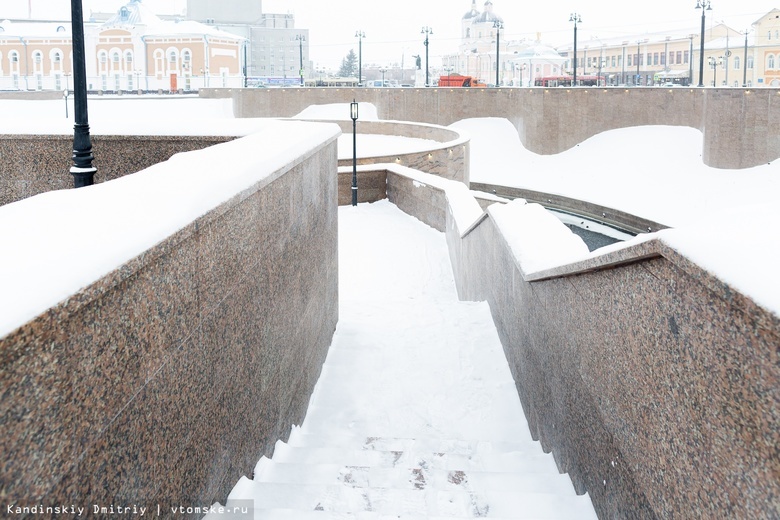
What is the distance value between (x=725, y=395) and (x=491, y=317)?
5505 mm

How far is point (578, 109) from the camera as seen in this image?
135 feet

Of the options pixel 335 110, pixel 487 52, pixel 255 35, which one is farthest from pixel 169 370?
pixel 487 52

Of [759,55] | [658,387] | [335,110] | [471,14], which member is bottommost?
[658,387]

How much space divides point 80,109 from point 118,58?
6290cm

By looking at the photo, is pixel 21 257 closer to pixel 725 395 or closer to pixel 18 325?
pixel 18 325

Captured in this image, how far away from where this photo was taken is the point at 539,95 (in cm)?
4225

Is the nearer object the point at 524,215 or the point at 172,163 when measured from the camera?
the point at 172,163

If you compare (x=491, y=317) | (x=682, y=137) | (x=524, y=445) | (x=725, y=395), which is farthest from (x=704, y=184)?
(x=725, y=395)

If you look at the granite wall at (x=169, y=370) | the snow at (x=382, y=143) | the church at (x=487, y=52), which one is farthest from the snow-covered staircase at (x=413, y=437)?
the church at (x=487, y=52)

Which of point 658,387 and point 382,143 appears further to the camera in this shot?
point 382,143

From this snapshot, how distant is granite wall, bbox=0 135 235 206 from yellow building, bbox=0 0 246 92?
192 ft

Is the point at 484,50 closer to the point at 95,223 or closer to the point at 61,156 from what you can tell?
the point at 61,156

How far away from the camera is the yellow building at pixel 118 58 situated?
62531mm

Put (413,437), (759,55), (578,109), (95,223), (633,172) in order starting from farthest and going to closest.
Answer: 1. (759,55)
2. (578,109)
3. (633,172)
4. (413,437)
5. (95,223)
